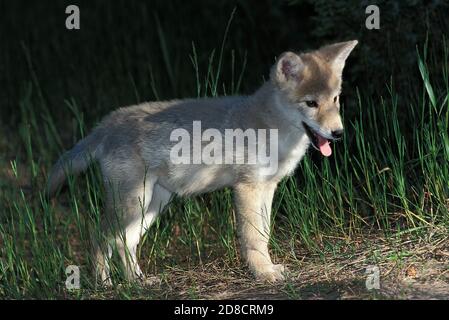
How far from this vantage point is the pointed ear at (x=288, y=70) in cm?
562

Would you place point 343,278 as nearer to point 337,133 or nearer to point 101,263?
point 337,133

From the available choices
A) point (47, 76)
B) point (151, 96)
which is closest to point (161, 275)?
point (151, 96)

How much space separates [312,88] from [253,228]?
3.21 ft

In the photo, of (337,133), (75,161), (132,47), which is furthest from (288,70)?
(132,47)

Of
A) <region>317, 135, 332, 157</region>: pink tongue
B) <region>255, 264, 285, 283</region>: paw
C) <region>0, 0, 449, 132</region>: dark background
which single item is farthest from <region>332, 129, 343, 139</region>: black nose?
<region>0, 0, 449, 132</region>: dark background

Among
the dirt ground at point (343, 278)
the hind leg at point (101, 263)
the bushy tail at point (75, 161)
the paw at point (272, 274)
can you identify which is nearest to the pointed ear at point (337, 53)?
the dirt ground at point (343, 278)

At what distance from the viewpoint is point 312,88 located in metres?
5.59

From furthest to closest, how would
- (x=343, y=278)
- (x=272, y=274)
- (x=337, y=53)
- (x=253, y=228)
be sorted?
(x=337, y=53), (x=253, y=228), (x=272, y=274), (x=343, y=278)

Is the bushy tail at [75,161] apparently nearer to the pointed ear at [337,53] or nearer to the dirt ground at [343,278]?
the dirt ground at [343,278]

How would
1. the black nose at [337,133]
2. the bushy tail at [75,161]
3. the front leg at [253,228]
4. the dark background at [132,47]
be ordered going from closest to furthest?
the black nose at [337,133]
the front leg at [253,228]
the bushy tail at [75,161]
the dark background at [132,47]

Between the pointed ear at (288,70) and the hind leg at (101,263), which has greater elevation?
the pointed ear at (288,70)

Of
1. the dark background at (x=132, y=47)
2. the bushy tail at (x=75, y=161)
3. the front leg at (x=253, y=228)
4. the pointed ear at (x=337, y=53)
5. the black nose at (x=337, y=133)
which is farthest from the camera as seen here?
the dark background at (x=132, y=47)

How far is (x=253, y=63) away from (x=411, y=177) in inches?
122

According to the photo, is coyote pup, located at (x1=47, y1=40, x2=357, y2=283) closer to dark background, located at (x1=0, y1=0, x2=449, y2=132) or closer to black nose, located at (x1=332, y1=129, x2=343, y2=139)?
black nose, located at (x1=332, y1=129, x2=343, y2=139)
